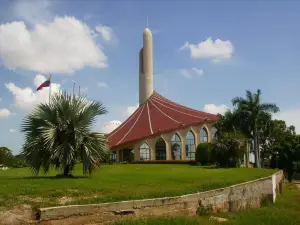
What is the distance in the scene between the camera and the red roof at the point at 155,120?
49.8 m

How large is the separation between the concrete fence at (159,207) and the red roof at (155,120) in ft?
109

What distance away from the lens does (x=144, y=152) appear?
49.3 metres

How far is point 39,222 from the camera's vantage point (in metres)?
8.61

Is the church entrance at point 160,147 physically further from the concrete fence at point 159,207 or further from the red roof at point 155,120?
the concrete fence at point 159,207

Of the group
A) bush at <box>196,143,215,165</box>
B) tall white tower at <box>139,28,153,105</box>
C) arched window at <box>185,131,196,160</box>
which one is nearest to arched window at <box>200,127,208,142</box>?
arched window at <box>185,131,196,160</box>

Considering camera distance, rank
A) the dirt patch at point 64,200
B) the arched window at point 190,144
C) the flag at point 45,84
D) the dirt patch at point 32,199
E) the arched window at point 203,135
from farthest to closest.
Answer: the arched window at point 203,135 < the arched window at point 190,144 < the flag at point 45,84 < the dirt patch at point 64,200 < the dirt patch at point 32,199

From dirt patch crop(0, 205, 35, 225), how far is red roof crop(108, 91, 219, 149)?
39.8 meters

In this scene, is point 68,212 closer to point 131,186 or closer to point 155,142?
point 131,186

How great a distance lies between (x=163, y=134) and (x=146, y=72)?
18.0 m

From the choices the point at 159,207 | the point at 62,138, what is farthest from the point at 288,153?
the point at 159,207

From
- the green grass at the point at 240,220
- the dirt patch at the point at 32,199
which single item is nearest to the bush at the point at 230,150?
the green grass at the point at 240,220

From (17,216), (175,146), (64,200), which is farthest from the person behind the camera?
(175,146)

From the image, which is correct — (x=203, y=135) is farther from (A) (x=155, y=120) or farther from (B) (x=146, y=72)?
(B) (x=146, y=72)

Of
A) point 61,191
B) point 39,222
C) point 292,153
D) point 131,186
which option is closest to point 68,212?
point 39,222
